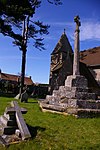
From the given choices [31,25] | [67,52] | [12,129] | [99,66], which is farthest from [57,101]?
[67,52]

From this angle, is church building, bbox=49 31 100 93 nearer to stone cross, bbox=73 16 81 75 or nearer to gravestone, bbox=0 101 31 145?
stone cross, bbox=73 16 81 75

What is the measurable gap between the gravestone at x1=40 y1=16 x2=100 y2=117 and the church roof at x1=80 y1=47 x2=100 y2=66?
68.8ft

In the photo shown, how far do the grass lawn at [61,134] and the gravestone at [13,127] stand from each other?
305 millimetres

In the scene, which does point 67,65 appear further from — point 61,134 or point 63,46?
point 61,134

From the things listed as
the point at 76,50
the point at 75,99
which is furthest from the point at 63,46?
the point at 75,99

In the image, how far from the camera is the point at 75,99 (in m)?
10.4

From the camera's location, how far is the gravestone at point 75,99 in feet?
31.9

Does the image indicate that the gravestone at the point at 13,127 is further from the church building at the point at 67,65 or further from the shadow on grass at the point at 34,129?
the church building at the point at 67,65

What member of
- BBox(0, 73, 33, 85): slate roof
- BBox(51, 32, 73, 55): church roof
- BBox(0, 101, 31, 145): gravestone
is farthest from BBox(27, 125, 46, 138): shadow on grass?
BBox(0, 73, 33, 85): slate roof

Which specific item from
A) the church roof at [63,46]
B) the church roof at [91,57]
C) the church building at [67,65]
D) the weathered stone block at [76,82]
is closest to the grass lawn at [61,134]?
the weathered stone block at [76,82]

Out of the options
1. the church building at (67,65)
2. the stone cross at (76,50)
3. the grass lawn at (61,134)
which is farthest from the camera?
the church building at (67,65)

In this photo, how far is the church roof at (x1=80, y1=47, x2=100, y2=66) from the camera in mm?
32756

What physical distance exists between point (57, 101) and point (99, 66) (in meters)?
21.7

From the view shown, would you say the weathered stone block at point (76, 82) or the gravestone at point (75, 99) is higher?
the weathered stone block at point (76, 82)
